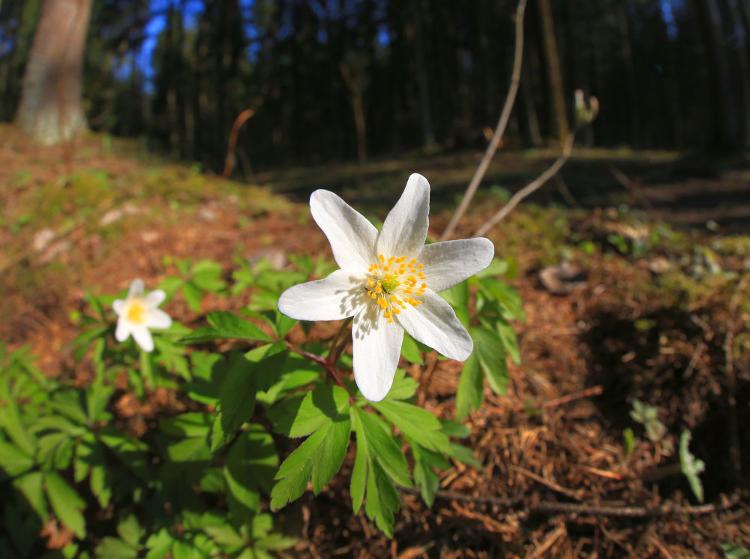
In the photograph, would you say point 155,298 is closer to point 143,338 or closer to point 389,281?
point 143,338

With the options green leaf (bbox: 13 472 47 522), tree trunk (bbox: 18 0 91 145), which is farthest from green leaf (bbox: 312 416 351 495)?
tree trunk (bbox: 18 0 91 145)

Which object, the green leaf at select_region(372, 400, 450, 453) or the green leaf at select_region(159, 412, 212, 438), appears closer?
the green leaf at select_region(372, 400, 450, 453)

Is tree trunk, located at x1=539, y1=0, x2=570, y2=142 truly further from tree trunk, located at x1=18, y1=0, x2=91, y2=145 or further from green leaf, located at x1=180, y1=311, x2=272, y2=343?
tree trunk, located at x1=18, y1=0, x2=91, y2=145

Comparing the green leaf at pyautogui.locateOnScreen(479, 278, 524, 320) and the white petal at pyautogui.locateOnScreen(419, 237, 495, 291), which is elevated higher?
the white petal at pyautogui.locateOnScreen(419, 237, 495, 291)

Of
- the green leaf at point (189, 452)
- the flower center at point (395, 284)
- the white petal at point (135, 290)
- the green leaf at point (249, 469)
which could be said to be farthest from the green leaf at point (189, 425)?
the flower center at point (395, 284)

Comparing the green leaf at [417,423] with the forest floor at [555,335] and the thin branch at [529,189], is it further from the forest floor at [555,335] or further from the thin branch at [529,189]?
the thin branch at [529,189]

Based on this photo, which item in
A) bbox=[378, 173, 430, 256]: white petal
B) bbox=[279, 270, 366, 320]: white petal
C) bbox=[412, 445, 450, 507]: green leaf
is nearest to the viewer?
bbox=[279, 270, 366, 320]: white petal

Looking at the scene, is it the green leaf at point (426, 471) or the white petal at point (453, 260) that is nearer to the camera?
the white petal at point (453, 260)
